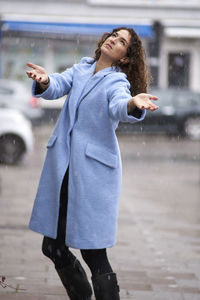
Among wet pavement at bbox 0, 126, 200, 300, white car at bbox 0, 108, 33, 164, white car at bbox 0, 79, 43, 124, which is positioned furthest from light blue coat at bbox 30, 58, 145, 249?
white car at bbox 0, 79, 43, 124

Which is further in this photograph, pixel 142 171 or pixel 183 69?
pixel 183 69

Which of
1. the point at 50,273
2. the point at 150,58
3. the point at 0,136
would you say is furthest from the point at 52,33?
the point at 50,273

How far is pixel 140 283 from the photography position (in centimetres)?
464

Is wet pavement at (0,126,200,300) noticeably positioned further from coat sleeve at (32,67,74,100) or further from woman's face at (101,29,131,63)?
woman's face at (101,29,131,63)

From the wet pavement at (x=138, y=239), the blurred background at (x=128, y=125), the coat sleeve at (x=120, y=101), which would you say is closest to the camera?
the coat sleeve at (x=120, y=101)

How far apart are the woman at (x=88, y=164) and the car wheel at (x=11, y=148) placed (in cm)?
937

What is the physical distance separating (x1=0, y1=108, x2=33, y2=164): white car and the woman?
935cm

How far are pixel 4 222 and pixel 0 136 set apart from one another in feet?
20.2

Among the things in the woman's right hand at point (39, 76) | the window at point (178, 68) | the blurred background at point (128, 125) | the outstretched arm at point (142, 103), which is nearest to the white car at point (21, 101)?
the blurred background at point (128, 125)

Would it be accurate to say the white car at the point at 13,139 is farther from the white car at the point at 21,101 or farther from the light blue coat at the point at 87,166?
the light blue coat at the point at 87,166

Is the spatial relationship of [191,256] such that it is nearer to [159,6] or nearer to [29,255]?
[29,255]

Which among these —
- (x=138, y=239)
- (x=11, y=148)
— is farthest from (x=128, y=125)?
(x=138, y=239)

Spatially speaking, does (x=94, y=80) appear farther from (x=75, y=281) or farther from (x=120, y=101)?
(x=75, y=281)

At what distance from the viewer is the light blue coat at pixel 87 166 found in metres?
3.36
